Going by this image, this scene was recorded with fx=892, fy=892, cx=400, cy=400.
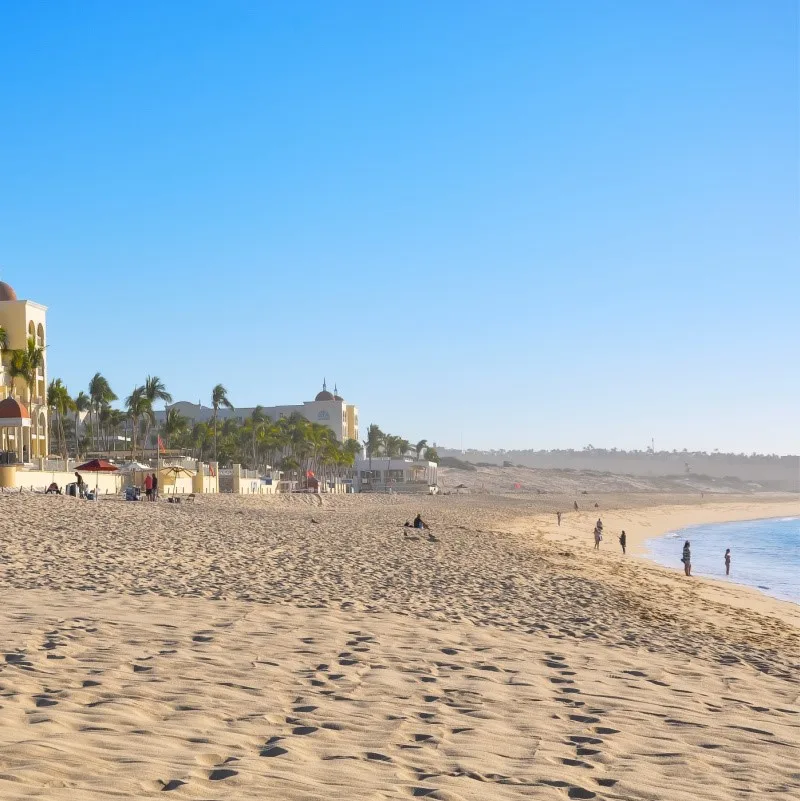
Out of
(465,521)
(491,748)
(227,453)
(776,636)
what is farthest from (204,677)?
(227,453)

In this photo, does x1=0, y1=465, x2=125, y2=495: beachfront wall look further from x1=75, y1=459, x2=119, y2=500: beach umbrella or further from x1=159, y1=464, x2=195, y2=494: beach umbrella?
x1=159, y1=464, x2=195, y2=494: beach umbrella

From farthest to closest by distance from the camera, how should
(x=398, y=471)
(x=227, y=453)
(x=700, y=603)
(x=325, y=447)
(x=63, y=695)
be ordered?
(x=398, y=471) → (x=325, y=447) → (x=227, y=453) → (x=700, y=603) → (x=63, y=695)

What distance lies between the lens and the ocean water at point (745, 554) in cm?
3047

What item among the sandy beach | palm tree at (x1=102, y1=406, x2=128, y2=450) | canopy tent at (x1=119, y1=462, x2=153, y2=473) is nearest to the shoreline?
the sandy beach

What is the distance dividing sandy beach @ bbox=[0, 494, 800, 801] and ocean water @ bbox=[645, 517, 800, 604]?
→ 46.8 feet

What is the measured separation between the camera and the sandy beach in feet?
17.4

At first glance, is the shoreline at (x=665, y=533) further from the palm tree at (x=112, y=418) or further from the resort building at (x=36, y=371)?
the palm tree at (x=112, y=418)

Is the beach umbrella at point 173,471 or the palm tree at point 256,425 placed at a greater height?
the palm tree at point 256,425

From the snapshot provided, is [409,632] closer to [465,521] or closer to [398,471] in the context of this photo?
[465,521]

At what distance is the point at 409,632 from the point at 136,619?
3.15 m

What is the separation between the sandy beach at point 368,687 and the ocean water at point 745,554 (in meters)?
14.3

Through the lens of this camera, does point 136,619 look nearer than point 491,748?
No

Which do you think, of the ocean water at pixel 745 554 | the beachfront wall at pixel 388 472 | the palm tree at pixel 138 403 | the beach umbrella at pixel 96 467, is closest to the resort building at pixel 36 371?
the palm tree at pixel 138 403

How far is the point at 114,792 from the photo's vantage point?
4.67 meters
